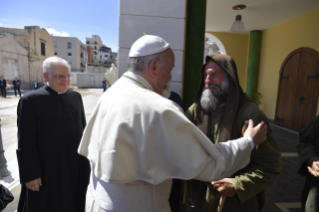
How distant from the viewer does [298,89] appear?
7605 millimetres

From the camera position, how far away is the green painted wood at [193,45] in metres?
2.89

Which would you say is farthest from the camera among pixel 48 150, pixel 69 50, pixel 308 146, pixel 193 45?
pixel 69 50

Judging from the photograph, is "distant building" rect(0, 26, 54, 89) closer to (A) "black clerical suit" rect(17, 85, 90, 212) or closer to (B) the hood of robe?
(A) "black clerical suit" rect(17, 85, 90, 212)

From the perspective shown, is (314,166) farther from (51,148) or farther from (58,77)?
(58,77)

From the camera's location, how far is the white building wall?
2.48m

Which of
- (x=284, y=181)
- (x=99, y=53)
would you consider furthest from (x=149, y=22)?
(x=99, y=53)

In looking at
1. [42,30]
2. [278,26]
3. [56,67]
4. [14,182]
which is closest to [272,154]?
[56,67]

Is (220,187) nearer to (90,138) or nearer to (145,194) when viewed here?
(145,194)

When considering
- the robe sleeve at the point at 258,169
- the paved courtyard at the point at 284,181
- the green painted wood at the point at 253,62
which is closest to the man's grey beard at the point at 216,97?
the robe sleeve at the point at 258,169

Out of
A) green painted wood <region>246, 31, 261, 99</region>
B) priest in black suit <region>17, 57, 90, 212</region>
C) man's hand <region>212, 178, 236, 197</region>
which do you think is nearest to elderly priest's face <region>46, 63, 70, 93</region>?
priest in black suit <region>17, 57, 90, 212</region>

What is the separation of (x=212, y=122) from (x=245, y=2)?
6168mm

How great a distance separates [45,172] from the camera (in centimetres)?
205

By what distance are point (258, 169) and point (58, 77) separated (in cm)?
222

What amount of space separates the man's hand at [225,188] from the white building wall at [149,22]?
178cm
